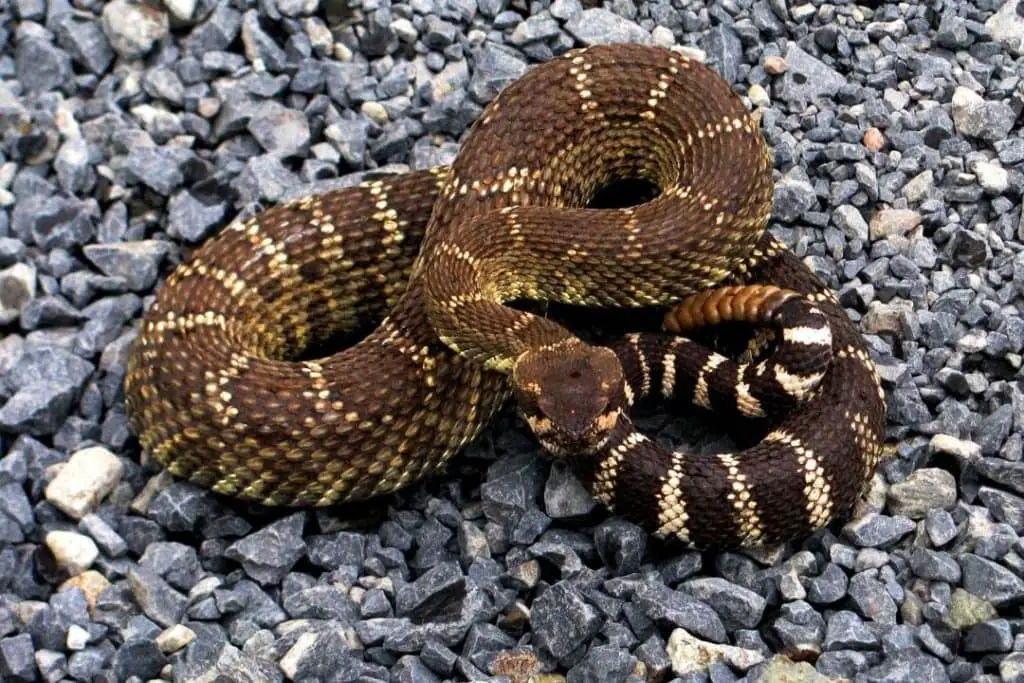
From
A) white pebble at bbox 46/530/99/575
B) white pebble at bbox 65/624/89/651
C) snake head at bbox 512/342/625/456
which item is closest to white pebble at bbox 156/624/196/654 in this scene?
white pebble at bbox 65/624/89/651

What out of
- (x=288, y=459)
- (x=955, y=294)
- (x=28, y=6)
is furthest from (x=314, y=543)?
(x=28, y=6)

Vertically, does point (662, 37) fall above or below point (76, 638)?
above

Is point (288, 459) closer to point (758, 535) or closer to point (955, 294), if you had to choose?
point (758, 535)

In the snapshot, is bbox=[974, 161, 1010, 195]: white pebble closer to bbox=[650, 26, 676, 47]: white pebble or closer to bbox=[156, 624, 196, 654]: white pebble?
bbox=[650, 26, 676, 47]: white pebble

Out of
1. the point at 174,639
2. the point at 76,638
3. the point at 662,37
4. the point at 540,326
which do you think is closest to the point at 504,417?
the point at 540,326

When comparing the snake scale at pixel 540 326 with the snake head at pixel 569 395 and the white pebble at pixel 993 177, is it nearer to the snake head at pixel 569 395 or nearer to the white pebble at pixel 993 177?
the snake head at pixel 569 395

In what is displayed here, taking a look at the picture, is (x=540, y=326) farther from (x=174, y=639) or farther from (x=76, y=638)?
(x=76, y=638)
